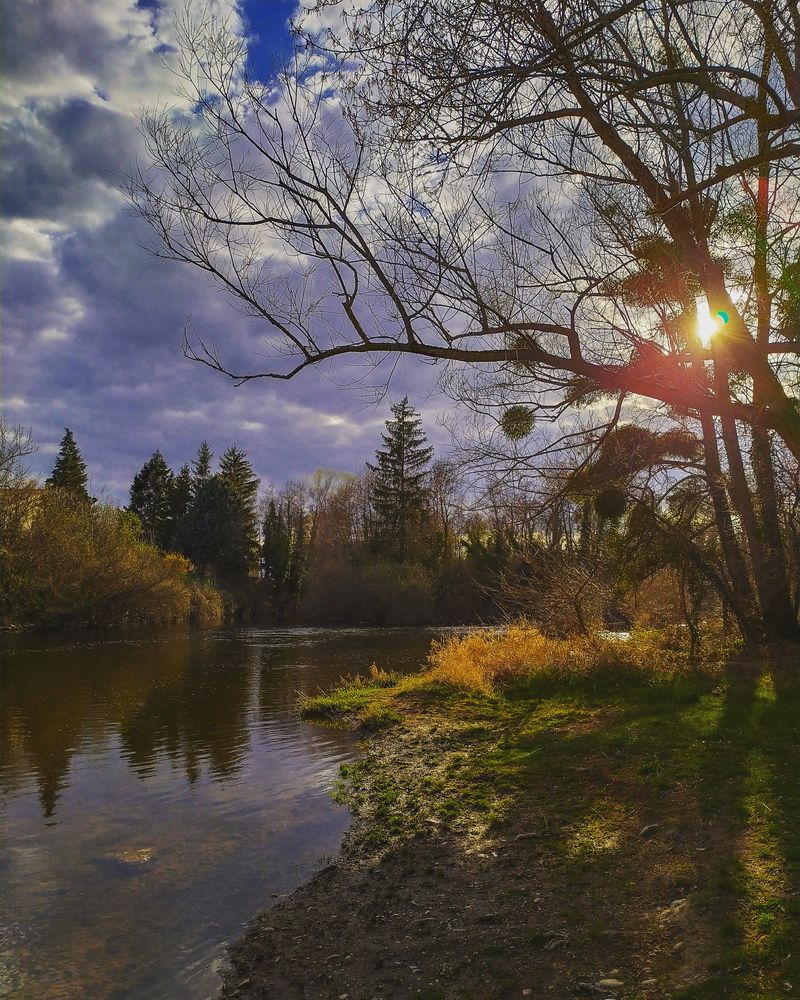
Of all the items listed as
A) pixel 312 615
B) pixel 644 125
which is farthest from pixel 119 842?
pixel 312 615

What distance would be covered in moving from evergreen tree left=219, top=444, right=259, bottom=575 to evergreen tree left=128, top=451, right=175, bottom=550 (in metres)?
5.43

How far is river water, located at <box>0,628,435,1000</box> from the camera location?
4.83m

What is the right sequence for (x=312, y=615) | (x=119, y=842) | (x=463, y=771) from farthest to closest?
(x=312, y=615) < (x=463, y=771) < (x=119, y=842)

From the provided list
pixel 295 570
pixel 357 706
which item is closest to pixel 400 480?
pixel 295 570

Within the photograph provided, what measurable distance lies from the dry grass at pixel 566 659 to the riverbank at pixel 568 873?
2649mm

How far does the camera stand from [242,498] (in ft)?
216

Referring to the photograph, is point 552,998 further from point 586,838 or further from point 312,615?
point 312,615

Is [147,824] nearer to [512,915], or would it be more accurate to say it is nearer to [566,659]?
[512,915]

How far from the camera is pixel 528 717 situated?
10828 millimetres

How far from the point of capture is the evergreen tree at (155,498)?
209ft

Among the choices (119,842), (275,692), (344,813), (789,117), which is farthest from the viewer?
(275,692)

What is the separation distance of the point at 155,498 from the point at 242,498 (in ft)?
25.4

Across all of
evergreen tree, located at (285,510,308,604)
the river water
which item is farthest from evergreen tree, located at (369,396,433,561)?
the river water

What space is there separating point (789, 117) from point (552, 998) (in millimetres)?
5159
